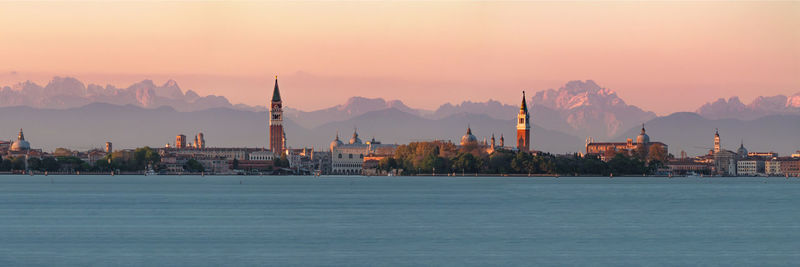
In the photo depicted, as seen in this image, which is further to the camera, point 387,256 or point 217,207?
point 217,207

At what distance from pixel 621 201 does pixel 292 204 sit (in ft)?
68.8

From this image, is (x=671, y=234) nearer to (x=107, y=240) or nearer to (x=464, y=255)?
(x=464, y=255)

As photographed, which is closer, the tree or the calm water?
the calm water

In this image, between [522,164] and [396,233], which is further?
[522,164]

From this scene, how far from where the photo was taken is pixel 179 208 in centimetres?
6931

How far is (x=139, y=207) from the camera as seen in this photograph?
230 ft

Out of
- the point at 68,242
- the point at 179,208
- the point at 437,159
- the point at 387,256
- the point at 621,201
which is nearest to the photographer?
the point at 387,256

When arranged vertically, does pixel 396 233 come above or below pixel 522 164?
below

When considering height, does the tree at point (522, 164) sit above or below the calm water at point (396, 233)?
above

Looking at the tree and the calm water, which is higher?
the tree

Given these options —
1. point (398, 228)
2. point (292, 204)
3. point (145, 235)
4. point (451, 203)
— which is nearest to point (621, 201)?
point (451, 203)

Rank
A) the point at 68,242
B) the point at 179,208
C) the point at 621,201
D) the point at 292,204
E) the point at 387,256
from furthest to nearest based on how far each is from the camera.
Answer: the point at 621,201 < the point at 292,204 < the point at 179,208 < the point at 68,242 < the point at 387,256

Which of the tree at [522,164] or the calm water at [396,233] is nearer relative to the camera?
the calm water at [396,233]

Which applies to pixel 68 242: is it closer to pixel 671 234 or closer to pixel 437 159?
pixel 671 234
